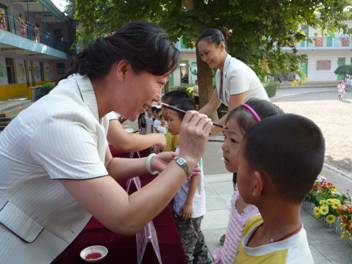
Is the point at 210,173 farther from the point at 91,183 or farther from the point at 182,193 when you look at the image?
the point at 91,183

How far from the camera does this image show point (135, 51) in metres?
1.22

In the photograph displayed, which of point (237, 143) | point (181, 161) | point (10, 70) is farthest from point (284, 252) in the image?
point (10, 70)

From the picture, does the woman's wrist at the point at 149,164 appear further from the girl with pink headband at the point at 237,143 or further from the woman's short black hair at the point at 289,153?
the woman's short black hair at the point at 289,153

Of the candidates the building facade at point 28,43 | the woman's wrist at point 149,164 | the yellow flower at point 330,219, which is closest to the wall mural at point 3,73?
the building facade at point 28,43

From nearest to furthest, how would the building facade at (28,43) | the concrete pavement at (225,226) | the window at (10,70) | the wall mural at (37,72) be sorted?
the concrete pavement at (225,226), the building facade at (28,43), the window at (10,70), the wall mural at (37,72)

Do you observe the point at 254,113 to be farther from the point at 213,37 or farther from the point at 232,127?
the point at 213,37

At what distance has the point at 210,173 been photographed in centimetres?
509

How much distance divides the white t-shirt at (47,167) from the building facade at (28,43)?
39.0 feet

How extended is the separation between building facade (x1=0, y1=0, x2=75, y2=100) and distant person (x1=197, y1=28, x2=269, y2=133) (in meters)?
10.9

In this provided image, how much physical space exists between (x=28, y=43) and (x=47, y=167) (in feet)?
50.1

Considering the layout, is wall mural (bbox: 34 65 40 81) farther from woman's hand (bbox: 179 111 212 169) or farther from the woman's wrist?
woman's hand (bbox: 179 111 212 169)

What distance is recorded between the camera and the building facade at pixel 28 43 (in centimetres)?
1438

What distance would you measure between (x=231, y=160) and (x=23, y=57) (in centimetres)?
1984

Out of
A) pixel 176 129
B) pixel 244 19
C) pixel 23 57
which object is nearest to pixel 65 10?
pixel 23 57
